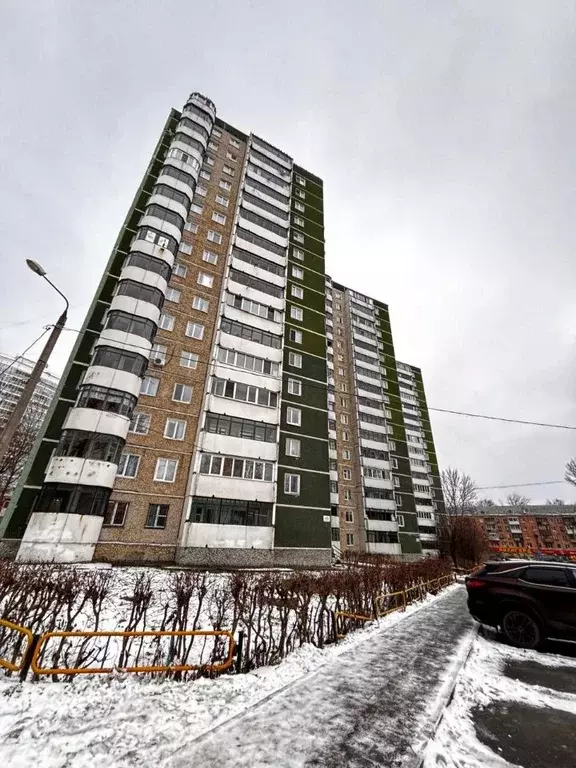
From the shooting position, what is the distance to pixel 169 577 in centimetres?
1326

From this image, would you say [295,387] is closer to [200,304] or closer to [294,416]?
[294,416]

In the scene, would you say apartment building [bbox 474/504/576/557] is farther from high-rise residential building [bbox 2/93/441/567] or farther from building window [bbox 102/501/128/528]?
building window [bbox 102/501/128/528]

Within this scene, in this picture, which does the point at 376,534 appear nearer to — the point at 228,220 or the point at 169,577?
the point at 169,577

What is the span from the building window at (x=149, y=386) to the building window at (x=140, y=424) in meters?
1.48

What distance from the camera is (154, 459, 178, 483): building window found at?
63.9ft

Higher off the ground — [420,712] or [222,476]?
[222,476]

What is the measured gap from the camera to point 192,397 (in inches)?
870

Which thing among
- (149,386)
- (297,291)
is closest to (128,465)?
(149,386)

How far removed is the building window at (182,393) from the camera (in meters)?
21.7

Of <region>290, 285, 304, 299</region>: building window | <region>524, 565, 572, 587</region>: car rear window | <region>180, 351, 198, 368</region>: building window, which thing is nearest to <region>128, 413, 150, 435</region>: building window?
<region>180, 351, 198, 368</region>: building window

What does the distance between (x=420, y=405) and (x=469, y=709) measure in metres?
64.8

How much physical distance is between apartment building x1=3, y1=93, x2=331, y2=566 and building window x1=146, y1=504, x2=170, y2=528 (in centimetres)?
8

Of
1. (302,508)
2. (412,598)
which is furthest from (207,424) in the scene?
(412,598)

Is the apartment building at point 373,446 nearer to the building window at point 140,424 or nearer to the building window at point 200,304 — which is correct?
the building window at point 200,304
